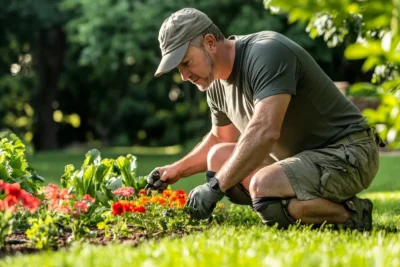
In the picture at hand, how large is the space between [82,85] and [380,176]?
23471 millimetres

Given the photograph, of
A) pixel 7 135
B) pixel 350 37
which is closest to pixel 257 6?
pixel 350 37

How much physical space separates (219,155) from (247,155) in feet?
2.28

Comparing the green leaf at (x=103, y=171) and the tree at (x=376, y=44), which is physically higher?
the tree at (x=376, y=44)

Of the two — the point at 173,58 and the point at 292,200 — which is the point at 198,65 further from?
the point at 292,200

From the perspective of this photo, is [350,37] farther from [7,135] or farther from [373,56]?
[373,56]

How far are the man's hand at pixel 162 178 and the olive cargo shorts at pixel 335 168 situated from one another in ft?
2.97

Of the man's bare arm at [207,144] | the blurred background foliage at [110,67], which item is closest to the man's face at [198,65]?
the man's bare arm at [207,144]

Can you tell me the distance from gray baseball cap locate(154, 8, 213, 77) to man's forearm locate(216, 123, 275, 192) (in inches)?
25.1

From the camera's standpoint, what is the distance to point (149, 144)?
37094 millimetres

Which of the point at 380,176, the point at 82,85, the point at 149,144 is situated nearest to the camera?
the point at 380,176

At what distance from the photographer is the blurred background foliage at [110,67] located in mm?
20328

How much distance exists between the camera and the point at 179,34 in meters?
4.49

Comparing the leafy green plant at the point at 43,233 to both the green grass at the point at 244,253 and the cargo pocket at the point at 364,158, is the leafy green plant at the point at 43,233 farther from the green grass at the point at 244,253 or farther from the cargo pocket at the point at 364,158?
the cargo pocket at the point at 364,158

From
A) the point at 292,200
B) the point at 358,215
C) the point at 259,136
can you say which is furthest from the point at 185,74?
the point at 358,215
